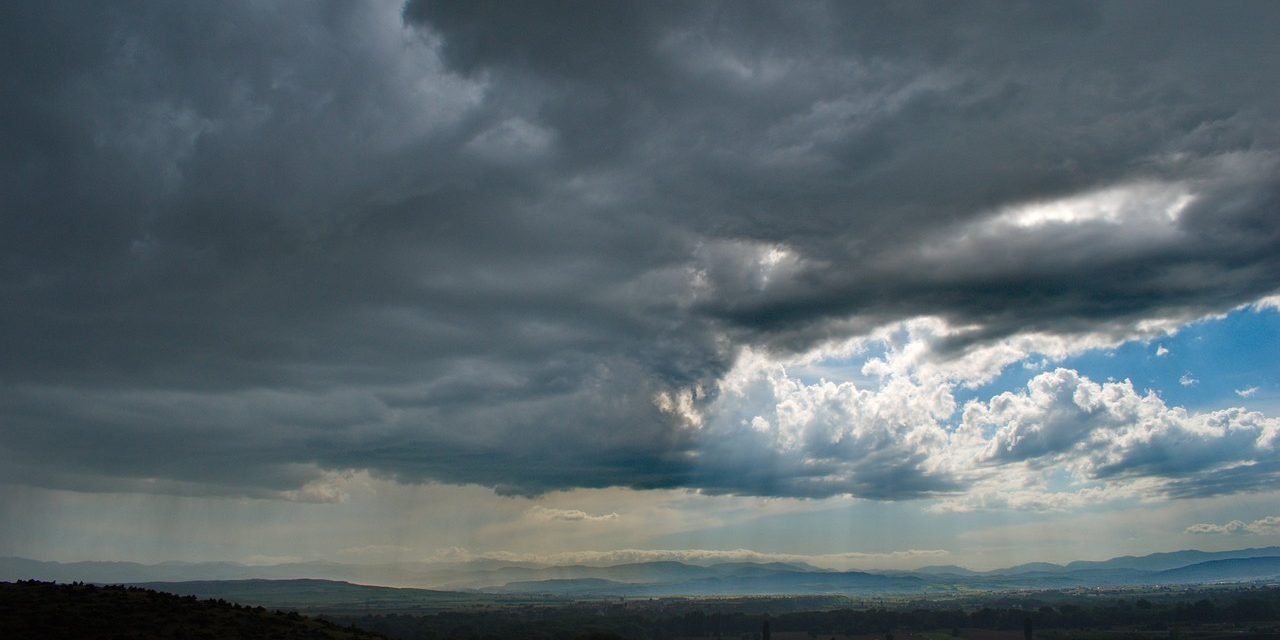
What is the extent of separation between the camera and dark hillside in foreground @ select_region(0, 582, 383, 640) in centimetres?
6100

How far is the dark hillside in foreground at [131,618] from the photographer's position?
61000 millimetres

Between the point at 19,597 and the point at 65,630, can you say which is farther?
the point at 19,597

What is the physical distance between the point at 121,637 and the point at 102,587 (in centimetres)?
2258

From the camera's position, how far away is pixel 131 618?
213ft

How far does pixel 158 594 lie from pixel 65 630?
17.6 meters

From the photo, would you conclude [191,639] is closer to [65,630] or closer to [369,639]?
[65,630]

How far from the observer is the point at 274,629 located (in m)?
68.9

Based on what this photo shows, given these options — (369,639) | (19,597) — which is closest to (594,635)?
(369,639)

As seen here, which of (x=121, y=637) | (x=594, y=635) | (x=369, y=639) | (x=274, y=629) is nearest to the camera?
(x=121, y=637)

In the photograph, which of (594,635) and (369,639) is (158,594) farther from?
(594,635)

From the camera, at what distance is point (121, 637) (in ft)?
196

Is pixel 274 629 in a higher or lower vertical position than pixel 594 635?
higher

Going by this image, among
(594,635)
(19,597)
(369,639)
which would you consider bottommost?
(594,635)

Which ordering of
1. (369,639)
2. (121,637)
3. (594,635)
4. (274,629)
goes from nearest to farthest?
(121,637), (274,629), (369,639), (594,635)
